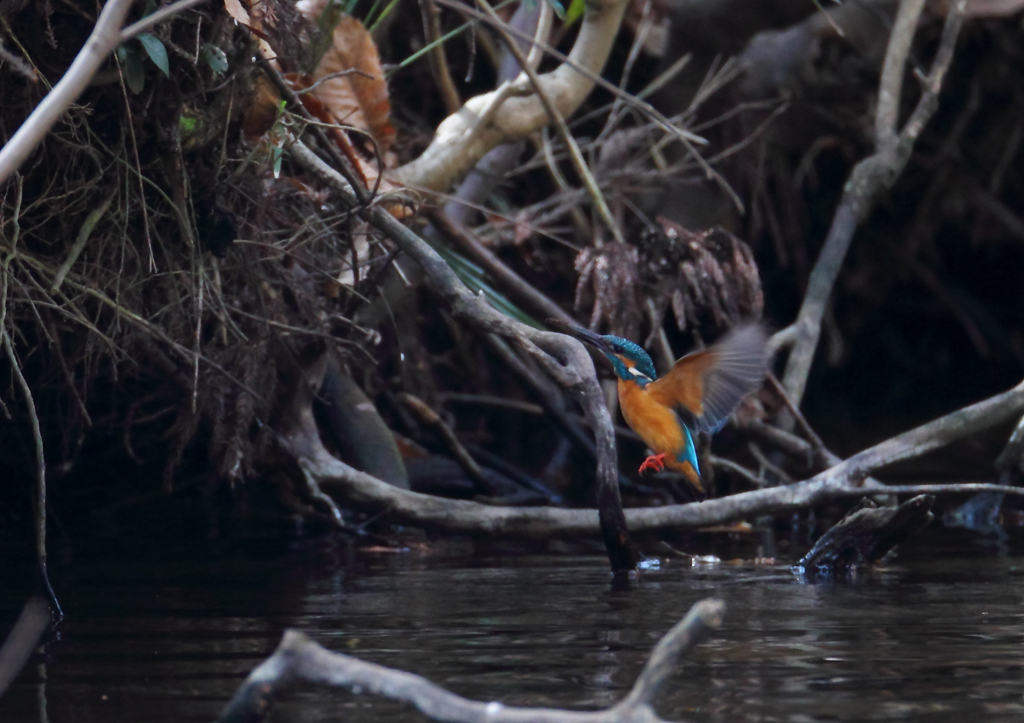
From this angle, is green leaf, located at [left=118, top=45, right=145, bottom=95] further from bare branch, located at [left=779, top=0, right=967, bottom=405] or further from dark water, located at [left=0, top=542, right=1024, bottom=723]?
bare branch, located at [left=779, top=0, right=967, bottom=405]

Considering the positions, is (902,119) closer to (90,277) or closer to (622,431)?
(622,431)

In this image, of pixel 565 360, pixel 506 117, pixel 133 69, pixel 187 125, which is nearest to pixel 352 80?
pixel 506 117

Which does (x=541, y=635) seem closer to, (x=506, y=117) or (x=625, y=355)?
(x=625, y=355)

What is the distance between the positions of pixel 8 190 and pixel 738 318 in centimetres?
257

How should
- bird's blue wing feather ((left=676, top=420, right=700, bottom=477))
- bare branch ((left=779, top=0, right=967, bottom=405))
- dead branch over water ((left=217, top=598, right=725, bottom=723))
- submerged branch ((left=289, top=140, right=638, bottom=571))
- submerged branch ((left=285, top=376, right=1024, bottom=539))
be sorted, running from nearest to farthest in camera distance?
1. dead branch over water ((left=217, top=598, right=725, bottom=723))
2. submerged branch ((left=289, top=140, right=638, bottom=571))
3. bird's blue wing feather ((left=676, top=420, right=700, bottom=477))
4. submerged branch ((left=285, top=376, right=1024, bottom=539))
5. bare branch ((left=779, top=0, right=967, bottom=405))

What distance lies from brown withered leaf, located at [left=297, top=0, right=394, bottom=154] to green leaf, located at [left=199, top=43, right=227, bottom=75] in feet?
3.27

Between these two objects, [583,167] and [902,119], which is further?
[902,119]

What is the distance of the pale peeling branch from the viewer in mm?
4828

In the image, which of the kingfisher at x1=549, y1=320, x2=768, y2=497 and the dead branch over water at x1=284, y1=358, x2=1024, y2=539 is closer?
the kingfisher at x1=549, y1=320, x2=768, y2=497

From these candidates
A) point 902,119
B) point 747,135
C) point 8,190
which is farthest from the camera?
point 902,119

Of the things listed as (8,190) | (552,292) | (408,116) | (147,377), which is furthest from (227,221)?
(552,292)

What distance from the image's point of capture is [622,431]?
18.3ft

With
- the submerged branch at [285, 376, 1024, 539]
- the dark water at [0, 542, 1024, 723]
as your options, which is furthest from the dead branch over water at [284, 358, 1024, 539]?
the dark water at [0, 542, 1024, 723]

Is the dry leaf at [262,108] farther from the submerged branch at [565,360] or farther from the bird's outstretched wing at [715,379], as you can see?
the bird's outstretched wing at [715,379]
